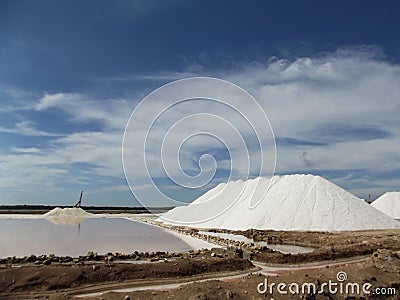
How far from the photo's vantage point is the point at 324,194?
123 ft

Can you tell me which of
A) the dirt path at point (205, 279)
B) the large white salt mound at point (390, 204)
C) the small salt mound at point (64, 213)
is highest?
the large white salt mound at point (390, 204)

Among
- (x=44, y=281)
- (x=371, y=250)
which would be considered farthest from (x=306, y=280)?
(x=371, y=250)

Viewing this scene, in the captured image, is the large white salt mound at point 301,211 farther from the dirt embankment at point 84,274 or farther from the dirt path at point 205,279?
the dirt embankment at point 84,274

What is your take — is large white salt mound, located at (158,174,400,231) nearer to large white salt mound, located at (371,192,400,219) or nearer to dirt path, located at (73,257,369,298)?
dirt path, located at (73,257,369,298)

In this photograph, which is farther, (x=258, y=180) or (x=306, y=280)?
(x=258, y=180)

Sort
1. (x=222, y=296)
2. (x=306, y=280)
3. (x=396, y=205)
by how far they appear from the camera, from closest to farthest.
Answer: (x=222, y=296), (x=306, y=280), (x=396, y=205)

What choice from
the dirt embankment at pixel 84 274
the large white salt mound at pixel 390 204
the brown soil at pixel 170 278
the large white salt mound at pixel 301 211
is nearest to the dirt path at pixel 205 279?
the brown soil at pixel 170 278

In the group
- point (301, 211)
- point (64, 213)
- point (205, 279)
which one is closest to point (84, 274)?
point (205, 279)

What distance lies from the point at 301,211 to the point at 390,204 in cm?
4308

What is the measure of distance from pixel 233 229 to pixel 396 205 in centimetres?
4616

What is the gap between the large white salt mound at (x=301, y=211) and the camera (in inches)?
1352

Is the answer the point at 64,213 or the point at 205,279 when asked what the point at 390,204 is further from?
the point at 205,279

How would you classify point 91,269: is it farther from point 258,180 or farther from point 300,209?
point 258,180

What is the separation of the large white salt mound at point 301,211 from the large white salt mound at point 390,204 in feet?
109
